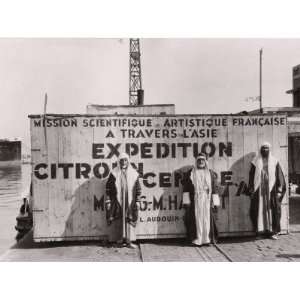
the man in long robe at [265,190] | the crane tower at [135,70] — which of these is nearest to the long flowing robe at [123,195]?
the man in long robe at [265,190]

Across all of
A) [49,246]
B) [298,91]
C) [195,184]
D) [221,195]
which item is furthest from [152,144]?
[298,91]

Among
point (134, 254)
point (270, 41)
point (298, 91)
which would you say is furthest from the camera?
point (298, 91)

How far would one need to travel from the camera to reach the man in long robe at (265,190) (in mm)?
8250

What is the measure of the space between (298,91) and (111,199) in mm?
24066

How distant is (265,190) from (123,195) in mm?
3095

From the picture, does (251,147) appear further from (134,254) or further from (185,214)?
(134,254)

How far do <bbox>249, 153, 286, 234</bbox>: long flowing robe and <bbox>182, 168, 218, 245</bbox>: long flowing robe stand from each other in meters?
0.96

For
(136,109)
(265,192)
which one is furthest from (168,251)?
(136,109)

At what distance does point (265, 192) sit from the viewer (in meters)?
8.26

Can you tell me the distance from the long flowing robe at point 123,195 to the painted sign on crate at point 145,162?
0.40m

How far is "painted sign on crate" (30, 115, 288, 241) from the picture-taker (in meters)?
8.13

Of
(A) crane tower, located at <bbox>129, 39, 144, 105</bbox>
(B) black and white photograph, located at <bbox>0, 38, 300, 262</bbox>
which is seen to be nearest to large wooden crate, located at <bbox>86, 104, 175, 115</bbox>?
(A) crane tower, located at <bbox>129, 39, 144, 105</bbox>

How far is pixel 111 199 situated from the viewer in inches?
313

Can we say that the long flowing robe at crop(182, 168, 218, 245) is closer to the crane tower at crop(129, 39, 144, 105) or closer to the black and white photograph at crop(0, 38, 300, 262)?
the black and white photograph at crop(0, 38, 300, 262)
